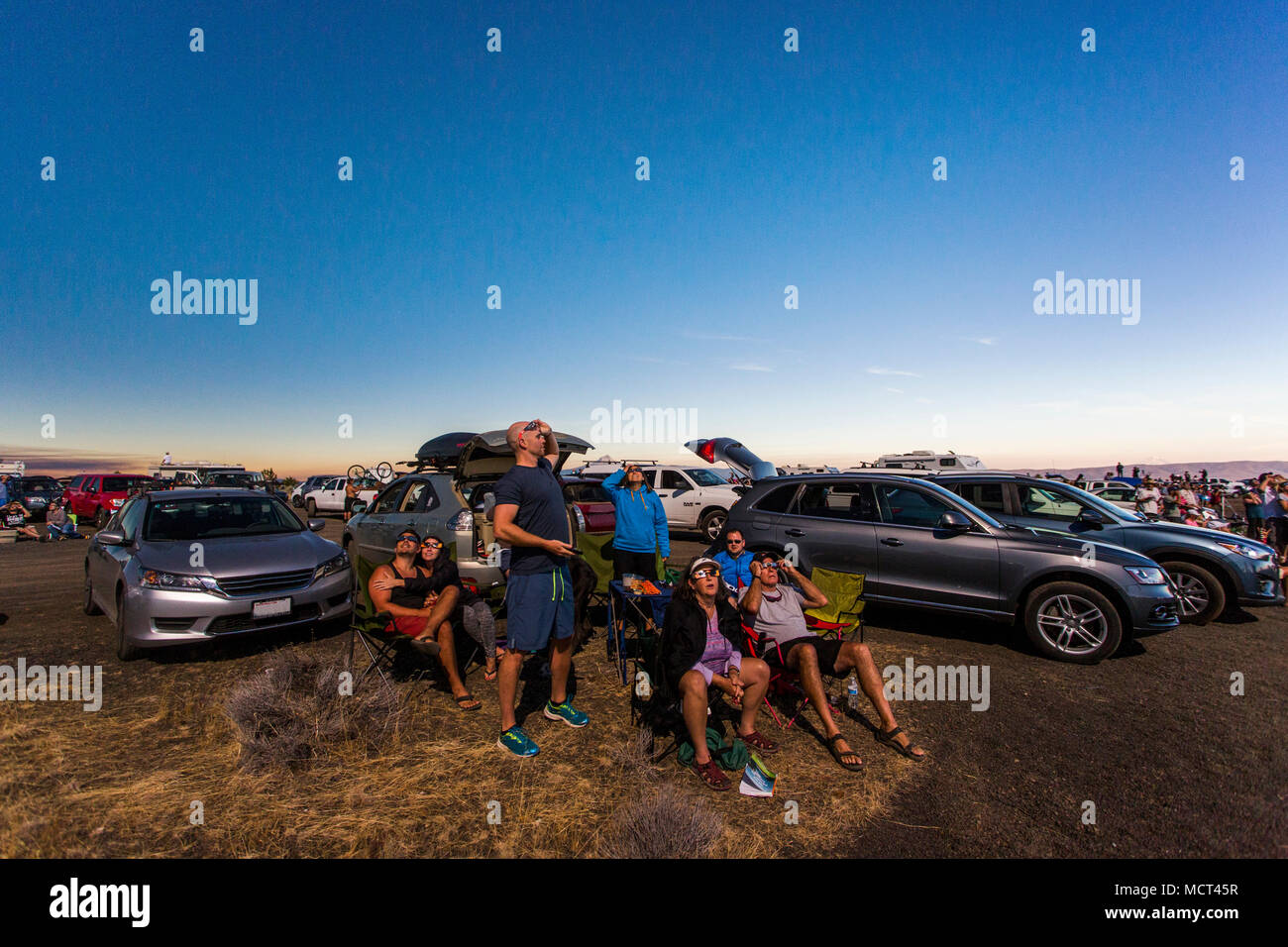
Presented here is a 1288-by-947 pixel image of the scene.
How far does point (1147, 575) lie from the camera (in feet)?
17.1

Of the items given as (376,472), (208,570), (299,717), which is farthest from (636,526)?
(376,472)

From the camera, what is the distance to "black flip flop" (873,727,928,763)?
361 cm

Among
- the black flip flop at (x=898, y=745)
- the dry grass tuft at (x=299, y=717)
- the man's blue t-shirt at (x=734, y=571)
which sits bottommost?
the black flip flop at (x=898, y=745)

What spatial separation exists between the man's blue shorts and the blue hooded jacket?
194 cm

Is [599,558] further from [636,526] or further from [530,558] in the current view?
Answer: [530,558]

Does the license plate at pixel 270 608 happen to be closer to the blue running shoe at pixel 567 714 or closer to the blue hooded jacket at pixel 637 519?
the blue running shoe at pixel 567 714

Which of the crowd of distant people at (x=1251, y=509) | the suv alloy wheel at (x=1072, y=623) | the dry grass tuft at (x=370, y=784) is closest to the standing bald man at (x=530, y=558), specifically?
the dry grass tuft at (x=370, y=784)

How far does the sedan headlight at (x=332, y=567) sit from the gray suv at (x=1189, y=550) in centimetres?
771

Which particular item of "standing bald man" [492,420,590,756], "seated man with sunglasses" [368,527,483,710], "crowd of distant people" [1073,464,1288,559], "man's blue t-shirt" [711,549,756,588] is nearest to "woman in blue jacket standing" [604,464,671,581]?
"man's blue t-shirt" [711,549,756,588]

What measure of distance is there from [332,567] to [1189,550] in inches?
368

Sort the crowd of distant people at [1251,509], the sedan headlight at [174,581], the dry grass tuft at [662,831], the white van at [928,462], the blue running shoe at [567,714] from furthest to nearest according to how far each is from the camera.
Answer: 1. the white van at [928,462]
2. the crowd of distant people at [1251,509]
3. the sedan headlight at [174,581]
4. the blue running shoe at [567,714]
5. the dry grass tuft at [662,831]

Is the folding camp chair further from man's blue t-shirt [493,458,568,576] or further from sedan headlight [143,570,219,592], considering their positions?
sedan headlight [143,570,219,592]

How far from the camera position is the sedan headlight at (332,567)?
577cm
